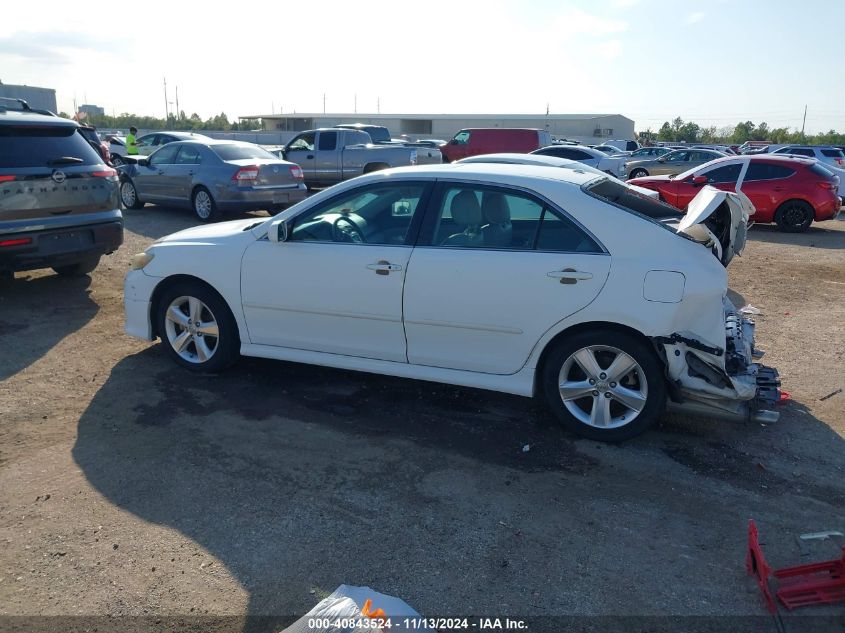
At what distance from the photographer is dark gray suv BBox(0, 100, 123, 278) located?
22.0 feet

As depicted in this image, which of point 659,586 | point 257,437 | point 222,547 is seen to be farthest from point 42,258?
point 659,586

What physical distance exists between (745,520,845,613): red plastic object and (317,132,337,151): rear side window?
54.1ft

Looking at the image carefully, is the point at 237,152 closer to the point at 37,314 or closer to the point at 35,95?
the point at 37,314

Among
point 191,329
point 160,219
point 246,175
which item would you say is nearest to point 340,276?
point 191,329

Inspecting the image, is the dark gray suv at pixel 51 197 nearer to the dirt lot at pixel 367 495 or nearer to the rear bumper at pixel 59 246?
the rear bumper at pixel 59 246

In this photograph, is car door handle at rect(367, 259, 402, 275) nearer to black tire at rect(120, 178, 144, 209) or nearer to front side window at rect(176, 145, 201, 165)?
front side window at rect(176, 145, 201, 165)

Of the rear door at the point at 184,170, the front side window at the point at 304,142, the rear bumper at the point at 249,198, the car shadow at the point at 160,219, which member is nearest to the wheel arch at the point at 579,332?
the car shadow at the point at 160,219

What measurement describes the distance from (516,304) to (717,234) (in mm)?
1898

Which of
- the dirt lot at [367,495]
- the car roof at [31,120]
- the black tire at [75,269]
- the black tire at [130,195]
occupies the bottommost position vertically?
the dirt lot at [367,495]

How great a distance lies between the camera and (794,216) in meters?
13.8

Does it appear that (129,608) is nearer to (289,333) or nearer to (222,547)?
(222,547)

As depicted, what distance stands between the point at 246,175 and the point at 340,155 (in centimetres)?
590

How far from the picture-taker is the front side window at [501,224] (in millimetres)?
4418

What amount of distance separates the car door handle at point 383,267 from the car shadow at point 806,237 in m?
10.4
